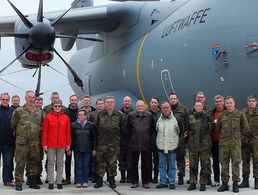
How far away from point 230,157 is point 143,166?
1459 millimetres

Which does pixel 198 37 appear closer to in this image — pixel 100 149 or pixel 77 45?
pixel 100 149

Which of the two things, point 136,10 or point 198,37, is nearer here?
point 198,37

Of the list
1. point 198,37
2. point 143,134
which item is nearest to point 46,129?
point 143,134

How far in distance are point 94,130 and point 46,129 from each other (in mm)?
842

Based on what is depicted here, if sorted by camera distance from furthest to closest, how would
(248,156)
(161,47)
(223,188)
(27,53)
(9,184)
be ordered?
1. (27,53)
2. (161,47)
3. (9,184)
4. (248,156)
5. (223,188)

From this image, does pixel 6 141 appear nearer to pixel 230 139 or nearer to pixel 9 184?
pixel 9 184

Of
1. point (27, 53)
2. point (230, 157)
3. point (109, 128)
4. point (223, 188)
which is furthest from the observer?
point (27, 53)

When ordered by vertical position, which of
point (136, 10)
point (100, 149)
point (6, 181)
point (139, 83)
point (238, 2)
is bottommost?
point (6, 181)

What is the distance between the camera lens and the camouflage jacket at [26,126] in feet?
25.4

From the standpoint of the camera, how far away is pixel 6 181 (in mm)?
8117

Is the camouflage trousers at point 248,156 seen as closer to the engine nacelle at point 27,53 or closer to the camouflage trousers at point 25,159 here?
the camouflage trousers at point 25,159

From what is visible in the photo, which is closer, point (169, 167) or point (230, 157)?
point (230, 157)

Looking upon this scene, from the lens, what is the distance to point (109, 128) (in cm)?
794

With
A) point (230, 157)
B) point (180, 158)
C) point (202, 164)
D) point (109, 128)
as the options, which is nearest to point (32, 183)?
point (109, 128)
